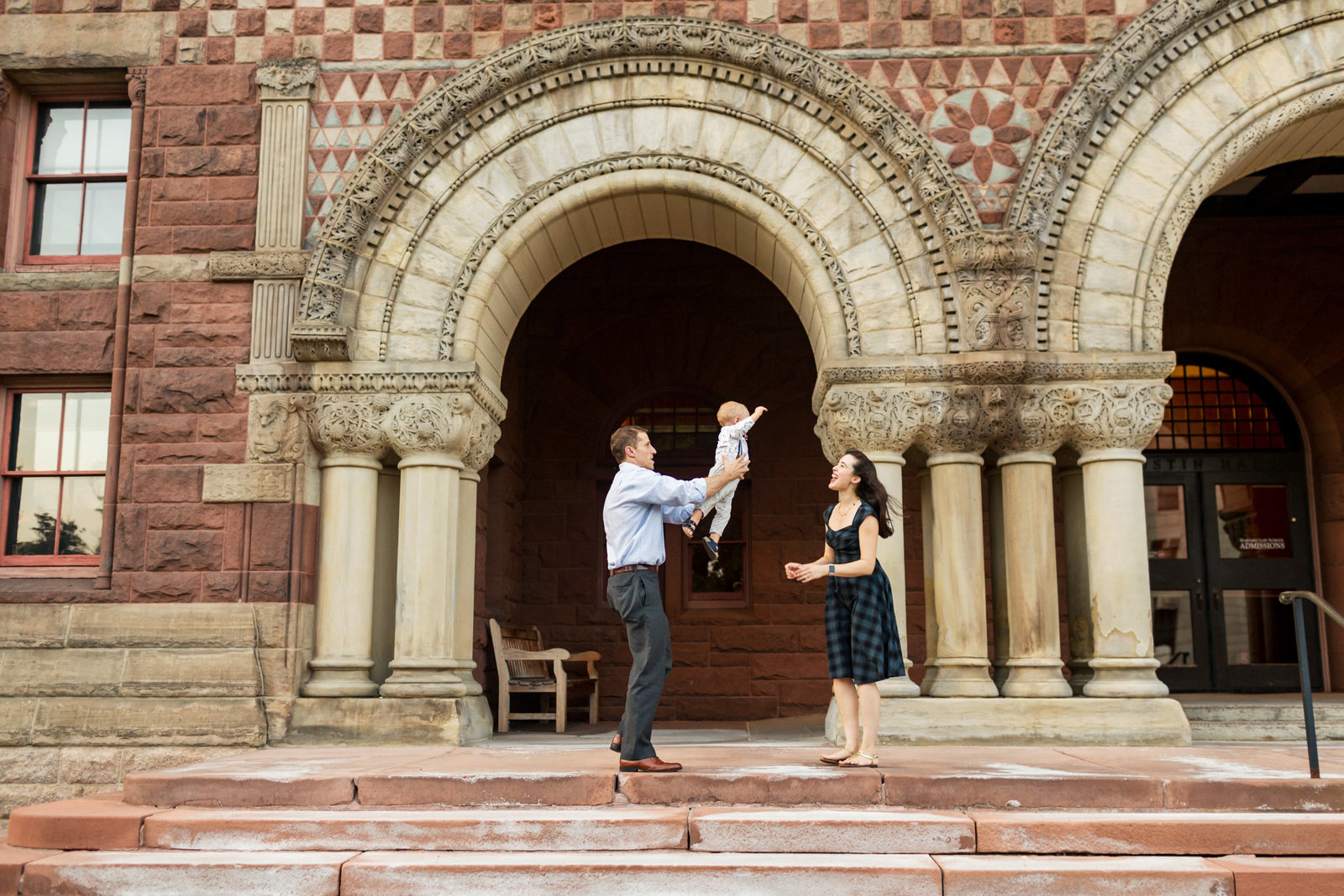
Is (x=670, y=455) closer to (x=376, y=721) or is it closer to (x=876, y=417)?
(x=876, y=417)

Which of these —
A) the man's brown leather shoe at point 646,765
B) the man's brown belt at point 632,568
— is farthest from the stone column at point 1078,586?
the man's brown belt at point 632,568

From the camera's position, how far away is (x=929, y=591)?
8.66m

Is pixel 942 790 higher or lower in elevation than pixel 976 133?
lower

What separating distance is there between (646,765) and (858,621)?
1341 millimetres

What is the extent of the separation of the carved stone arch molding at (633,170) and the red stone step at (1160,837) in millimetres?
4186

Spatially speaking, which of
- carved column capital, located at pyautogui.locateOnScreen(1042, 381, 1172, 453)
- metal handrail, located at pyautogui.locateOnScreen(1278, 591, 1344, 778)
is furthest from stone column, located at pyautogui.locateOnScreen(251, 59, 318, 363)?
metal handrail, located at pyautogui.locateOnScreen(1278, 591, 1344, 778)

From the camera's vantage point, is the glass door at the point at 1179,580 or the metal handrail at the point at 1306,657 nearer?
the metal handrail at the point at 1306,657

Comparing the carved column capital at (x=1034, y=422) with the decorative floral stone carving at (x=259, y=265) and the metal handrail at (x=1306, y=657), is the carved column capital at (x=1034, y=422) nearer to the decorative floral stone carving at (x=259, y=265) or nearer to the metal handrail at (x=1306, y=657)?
the metal handrail at (x=1306, y=657)

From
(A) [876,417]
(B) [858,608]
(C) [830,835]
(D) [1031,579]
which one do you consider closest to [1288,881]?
(C) [830,835]

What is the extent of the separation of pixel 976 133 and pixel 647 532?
4.67m

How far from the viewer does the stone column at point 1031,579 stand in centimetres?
818

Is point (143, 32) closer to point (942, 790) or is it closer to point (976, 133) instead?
point (976, 133)

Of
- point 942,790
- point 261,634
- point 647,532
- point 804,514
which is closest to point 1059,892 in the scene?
point 942,790

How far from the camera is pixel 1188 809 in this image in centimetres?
545
